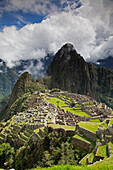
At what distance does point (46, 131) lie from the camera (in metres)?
22.7

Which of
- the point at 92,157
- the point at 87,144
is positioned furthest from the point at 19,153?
the point at 92,157

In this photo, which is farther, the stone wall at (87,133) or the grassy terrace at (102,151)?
the stone wall at (87,133)

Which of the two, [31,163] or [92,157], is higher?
[92,157]

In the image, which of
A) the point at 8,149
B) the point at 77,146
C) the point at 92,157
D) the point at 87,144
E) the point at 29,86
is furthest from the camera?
the point at 29,86

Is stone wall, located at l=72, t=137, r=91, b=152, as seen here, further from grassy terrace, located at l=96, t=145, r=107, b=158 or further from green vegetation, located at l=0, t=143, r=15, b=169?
green vegetation, located at l=0, t=143, r=15, b=169

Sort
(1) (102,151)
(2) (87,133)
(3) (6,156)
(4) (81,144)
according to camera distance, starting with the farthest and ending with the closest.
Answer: (3) (6,156), (2) (87,133), (4) (81,144), (1) (102,151)

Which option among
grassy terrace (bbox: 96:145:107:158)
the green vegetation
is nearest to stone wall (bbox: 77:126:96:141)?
grassy terrace (bbox: 96:145:107:158)

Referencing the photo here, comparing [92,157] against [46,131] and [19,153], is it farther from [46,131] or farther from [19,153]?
[19,153]

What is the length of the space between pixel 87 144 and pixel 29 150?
12391 mm

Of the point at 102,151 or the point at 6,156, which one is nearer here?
the point at 102,151

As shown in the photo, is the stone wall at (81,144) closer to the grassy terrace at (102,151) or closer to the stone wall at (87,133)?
the stone wall at (87,133)

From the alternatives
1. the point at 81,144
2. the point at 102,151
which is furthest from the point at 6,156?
the point at 102,151

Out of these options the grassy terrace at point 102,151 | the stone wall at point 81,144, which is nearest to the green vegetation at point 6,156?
the stone wall at point 81,144

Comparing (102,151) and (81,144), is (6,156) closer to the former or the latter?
(81,144)
